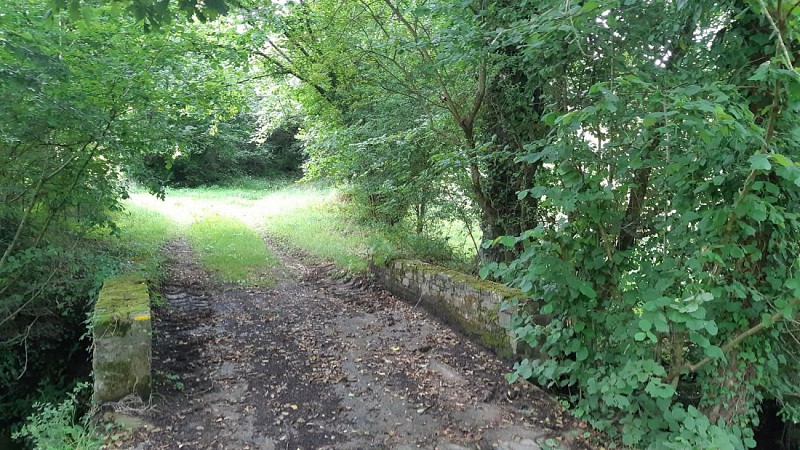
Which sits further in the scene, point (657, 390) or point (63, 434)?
point (63, 434)

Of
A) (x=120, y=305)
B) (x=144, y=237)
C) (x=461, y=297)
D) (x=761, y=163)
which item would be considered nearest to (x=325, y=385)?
(x=120, y=305)

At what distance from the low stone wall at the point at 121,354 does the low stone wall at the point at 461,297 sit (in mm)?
3396

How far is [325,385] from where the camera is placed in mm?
5105

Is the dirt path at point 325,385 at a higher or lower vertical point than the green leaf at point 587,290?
lower

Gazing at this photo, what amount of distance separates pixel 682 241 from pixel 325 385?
139 inches

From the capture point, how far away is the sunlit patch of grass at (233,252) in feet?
30.7

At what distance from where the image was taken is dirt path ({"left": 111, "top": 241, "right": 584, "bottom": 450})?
13.6 feet

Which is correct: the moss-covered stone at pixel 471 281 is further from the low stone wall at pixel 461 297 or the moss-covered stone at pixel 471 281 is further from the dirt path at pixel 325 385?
the dirt path at pixel 325 385

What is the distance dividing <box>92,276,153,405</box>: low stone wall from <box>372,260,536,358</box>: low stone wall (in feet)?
11.1

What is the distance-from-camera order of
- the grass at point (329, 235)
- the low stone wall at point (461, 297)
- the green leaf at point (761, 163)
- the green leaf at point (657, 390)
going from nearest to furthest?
1. the green leaf at point (761, 163)
2. the green leaf at point (657, 390)
3. the low stone wall at point (461, 297)
4. the grass at point (329, 235)

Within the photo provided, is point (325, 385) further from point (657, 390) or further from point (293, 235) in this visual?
point (293, 235)

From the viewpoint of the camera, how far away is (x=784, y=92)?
10.7 feet

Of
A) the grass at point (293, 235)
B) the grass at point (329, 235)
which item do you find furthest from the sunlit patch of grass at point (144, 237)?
the grass at point (329, 235)

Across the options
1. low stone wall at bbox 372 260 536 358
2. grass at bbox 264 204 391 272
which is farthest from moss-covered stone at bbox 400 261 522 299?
grass at bbox 264 204 391 272
